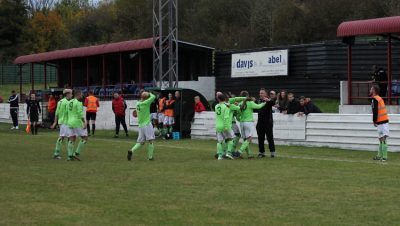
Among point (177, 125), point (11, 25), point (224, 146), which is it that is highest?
point (11, 25)

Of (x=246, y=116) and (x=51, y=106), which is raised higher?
(x=51, y=106)

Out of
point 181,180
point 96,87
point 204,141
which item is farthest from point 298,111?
point 96,87

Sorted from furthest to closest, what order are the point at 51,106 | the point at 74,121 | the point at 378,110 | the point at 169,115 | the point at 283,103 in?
the point at 51,106 < the point at 169,115 < the point at 283,103 < the point at 74,121 < the point at 378,110

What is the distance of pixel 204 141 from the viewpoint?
90.4 ft

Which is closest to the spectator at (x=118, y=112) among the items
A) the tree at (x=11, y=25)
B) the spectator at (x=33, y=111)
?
the spectator at (x=33, y=111)

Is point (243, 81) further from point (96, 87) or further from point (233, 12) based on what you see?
point (233, 12)

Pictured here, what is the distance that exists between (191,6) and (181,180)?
182 ft

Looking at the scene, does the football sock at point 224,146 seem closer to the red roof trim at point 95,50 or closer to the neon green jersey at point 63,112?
the neon green jersey at point 63,112

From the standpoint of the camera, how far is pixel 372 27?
1104 inches

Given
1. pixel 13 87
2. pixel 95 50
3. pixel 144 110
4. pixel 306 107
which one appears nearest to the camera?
pixel 144 110

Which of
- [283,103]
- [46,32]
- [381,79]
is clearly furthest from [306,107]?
[46,32]

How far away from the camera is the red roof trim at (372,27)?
27328 mm

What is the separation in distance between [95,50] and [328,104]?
14670 millimetres

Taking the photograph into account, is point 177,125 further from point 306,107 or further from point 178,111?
point 306,107
